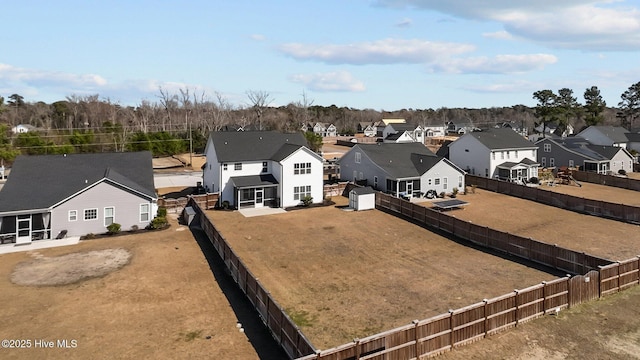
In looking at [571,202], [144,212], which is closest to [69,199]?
[144,212]

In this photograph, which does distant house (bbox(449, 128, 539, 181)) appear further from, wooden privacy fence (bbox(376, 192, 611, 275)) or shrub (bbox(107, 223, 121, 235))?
shrub (bbox(107, 223, 121, 235))

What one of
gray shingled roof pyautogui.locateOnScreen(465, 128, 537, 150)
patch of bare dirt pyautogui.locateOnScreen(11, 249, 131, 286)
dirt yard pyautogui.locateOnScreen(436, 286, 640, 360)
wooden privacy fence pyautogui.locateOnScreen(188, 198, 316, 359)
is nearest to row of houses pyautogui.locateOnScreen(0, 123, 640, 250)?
gray shingled roof pyautogui.locateOnScreen(465, 128, 537, 150)

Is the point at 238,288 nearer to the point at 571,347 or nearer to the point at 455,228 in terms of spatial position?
the point at 571,347

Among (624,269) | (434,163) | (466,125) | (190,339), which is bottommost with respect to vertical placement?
(190,339)

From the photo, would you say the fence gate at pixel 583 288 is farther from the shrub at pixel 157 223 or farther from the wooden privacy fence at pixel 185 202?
the wooden privacy fence at pixel 185 202

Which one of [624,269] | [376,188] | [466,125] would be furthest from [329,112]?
[624,269]
